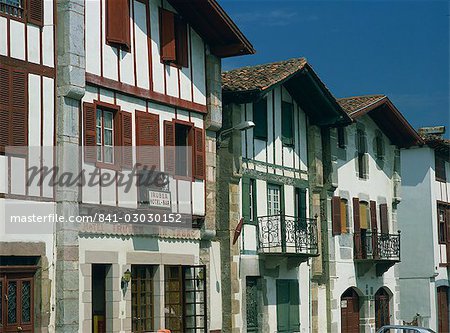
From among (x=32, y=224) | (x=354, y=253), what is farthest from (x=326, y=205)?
(x=32, y=224)

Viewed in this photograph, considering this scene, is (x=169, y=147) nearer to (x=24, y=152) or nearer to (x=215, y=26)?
(x=215, y=26)

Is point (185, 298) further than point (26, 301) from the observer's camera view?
Yes

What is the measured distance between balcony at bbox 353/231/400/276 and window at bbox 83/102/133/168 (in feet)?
41.8

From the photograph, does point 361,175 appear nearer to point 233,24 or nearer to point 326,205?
point 326,205

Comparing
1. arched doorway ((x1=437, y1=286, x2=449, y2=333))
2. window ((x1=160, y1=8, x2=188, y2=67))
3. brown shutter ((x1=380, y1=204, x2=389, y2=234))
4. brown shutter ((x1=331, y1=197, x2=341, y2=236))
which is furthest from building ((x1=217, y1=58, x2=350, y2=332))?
arched doorway ((x1=437, y1=286, x2=449, y2=333))

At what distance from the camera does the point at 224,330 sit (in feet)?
84.0

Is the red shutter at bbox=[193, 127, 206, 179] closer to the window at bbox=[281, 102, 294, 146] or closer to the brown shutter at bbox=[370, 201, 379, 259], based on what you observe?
the window at bbox=[281, 102, 294, 146]

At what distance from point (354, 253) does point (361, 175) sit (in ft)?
9.64

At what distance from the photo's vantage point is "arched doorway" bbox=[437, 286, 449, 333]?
39938mm

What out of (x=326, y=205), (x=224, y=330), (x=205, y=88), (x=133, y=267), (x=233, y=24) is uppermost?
(x=233, y=24)

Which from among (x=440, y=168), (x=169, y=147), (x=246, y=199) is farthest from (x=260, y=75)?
(x=440, y=168)

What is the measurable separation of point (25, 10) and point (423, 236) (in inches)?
924

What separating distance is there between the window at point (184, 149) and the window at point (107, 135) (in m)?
1.47

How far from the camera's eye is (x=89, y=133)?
21.1 metres
